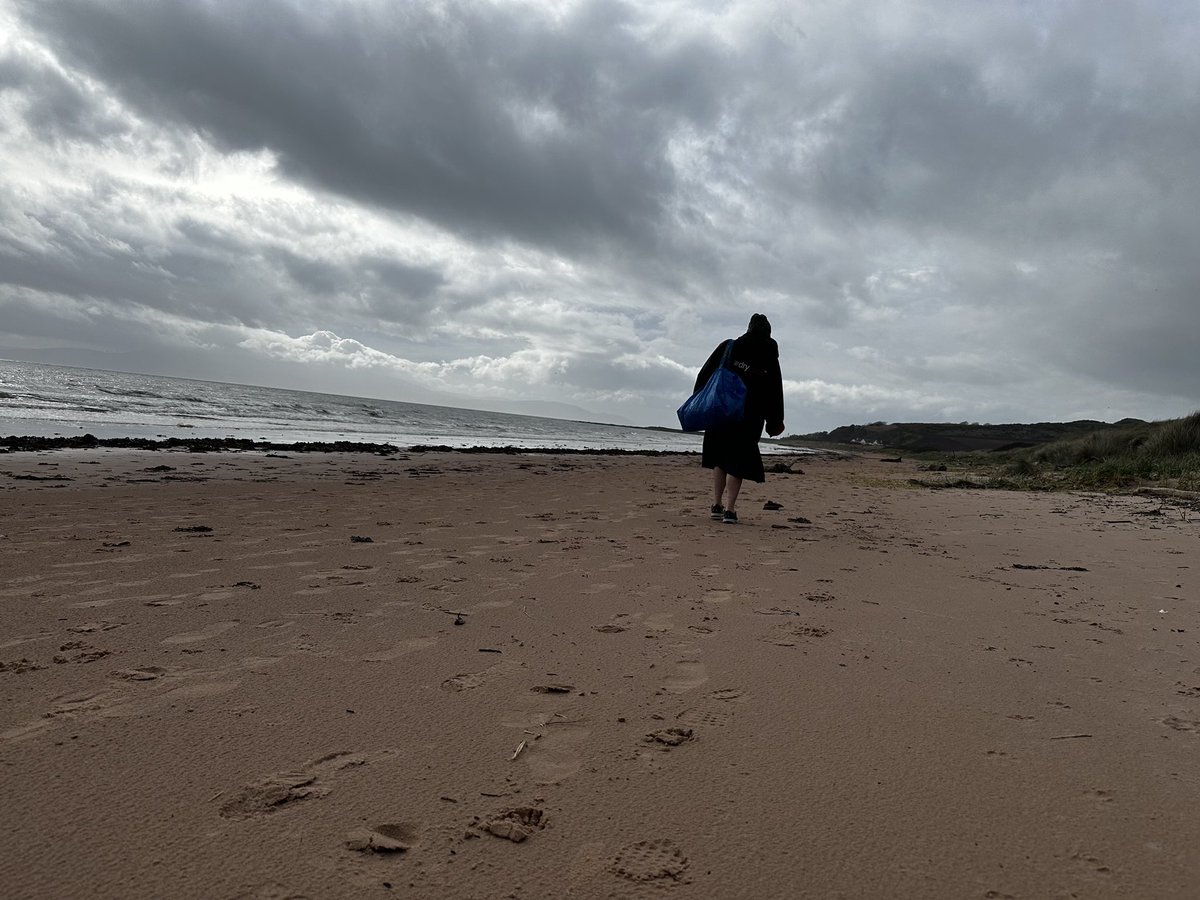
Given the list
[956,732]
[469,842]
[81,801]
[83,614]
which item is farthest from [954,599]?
[83,614]

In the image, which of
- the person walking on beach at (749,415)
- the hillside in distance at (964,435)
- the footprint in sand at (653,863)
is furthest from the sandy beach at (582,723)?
the hillside in distance at (964,435)

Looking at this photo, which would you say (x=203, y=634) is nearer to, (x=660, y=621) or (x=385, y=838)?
(x=385, y=838)

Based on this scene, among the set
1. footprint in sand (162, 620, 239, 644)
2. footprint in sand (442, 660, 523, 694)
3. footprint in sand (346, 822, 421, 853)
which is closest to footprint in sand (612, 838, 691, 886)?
footprint in sand (346, 822, 421, 853)

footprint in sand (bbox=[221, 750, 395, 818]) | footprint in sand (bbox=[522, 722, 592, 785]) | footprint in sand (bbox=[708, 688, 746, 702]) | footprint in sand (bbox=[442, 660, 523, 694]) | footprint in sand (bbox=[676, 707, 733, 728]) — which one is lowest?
footprint in sand (bbox=[221, 750, 395, 818])

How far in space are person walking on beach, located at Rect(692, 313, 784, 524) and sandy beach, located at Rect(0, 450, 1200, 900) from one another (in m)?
1.77

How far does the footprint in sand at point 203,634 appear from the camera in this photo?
251cm

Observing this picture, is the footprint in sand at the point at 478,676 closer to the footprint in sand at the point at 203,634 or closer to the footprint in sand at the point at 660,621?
the footprint in sand at the point at 660,621

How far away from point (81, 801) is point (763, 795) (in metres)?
1.51

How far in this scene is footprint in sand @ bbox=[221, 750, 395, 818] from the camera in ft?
4.80

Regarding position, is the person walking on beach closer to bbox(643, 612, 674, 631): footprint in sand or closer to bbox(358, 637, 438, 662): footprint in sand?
bbox(643, 612, 674, 631): footprint in sand

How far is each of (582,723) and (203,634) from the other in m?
1.60

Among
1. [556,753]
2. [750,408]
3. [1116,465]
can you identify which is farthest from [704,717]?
[1116,465]

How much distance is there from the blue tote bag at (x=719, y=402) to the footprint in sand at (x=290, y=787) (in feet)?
15.9

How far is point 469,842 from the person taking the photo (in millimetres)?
1377
